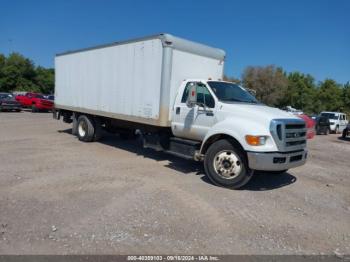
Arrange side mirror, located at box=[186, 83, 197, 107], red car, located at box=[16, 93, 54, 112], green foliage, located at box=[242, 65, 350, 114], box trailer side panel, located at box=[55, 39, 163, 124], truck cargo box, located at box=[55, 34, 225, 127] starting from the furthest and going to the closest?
green foliage, located at box=[242, 65, 350, 114]
red car, located at box=[16, 93, 54, 112]
box trailer side panel, located at box=[55, 39, 163, 124]
truck cargo box, located at box=[55, 34, 225, 127]
side mirror, located at box=[186, 83, 197, 107]

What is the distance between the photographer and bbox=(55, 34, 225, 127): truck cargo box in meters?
7.79

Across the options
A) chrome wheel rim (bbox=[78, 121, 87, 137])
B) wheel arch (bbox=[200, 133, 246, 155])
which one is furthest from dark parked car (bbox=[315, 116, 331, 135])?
wheel arch (bbox=[200, 133, 246, 155])

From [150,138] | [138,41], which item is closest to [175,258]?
[150,138]

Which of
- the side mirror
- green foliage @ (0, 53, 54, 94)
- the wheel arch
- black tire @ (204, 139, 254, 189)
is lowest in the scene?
black tire @ (204, 139, 254, 189)

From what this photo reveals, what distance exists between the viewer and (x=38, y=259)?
11.4 ft

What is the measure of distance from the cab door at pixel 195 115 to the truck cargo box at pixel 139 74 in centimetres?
25

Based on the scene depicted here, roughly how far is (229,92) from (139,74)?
8.23 feet

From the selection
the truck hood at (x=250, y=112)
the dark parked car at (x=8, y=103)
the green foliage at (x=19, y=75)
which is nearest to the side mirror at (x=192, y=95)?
the truck hood at (x=250, y=112)

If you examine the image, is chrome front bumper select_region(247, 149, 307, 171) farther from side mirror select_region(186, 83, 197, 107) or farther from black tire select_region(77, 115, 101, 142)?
black tire select_region(77, 115, 101, 142)

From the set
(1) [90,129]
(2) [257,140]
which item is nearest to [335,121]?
(1) [90,129]

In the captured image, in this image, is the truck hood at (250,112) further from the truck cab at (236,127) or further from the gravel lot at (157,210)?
the gravel lot at (157,210)

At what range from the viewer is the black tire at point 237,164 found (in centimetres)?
629

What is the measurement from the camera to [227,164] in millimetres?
6465

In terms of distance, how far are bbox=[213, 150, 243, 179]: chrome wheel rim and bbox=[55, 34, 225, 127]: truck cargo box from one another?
1874 millimetres
